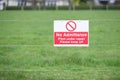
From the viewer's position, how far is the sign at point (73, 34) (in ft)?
24.7

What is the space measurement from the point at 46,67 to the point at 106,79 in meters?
1.55

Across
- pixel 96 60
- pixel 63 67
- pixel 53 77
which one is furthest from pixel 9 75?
pixel 96 60

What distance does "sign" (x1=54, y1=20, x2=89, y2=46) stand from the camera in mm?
7539

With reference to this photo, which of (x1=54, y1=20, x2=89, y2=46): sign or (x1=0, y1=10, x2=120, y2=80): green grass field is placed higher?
(x1=54, y1=20, x2=89, y2=46): sign

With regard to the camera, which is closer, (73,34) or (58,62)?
(73,34)

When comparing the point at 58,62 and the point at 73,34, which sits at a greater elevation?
the point at 73,34

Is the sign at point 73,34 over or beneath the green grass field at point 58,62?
over

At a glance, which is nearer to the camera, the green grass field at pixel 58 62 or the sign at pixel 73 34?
the sign at pixel 73 34

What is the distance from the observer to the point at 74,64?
9195 millimetres

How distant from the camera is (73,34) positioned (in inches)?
297

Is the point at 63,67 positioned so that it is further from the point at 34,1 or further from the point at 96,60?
the point at 34,1

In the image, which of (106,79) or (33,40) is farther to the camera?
(33,40)

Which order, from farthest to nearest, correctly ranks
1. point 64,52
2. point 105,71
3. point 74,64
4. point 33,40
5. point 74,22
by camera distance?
point 33,40, point 64,52, point 74,64, point 105,71, point 74,22

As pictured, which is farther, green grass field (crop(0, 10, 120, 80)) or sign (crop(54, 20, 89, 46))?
green grass field (crop(0, 10, 120, 80))
